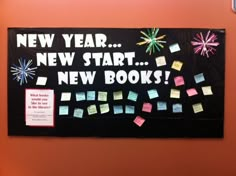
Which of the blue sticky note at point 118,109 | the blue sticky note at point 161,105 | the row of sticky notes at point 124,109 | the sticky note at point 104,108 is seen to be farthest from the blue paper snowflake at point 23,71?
the blue sticky note at point 161,105

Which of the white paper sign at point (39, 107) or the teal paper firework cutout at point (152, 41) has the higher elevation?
the teal paper firework cutout at point (152, 41)

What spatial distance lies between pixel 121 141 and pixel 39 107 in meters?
0.74

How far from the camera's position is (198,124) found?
2.60 metres

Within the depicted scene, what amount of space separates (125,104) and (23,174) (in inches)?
41.3

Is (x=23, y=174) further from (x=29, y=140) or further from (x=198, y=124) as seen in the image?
(x=198, y=124)

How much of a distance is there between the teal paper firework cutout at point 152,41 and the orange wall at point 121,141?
0.07 m

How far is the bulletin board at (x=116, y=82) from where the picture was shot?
2598mm

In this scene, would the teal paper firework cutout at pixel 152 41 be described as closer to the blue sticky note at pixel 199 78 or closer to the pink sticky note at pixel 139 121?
the blue sticky note at pixel 199 78

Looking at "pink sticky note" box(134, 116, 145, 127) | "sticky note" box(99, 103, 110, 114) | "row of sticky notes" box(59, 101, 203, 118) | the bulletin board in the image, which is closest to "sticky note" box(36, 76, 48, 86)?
the bulletin board

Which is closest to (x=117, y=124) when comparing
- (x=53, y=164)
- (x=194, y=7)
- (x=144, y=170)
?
(x=144, y=170)

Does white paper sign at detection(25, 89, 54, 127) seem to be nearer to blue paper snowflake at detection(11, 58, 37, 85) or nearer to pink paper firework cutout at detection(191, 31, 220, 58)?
blue paper snowflake at detection(11, 58, 37, 85)

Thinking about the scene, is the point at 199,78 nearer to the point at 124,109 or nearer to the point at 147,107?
the point at 147,107

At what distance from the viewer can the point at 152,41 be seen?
8.54 feet

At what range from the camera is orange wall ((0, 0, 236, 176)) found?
8.54 feet
